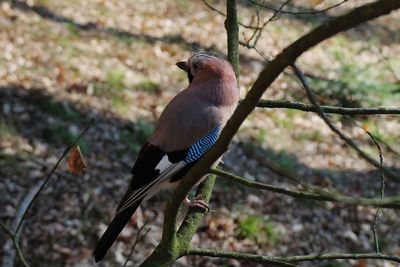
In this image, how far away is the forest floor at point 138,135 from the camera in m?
5.34

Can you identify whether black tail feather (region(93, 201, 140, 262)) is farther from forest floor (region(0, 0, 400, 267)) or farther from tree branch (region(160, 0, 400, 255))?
forest floor (region(0, 0, 400, 267))

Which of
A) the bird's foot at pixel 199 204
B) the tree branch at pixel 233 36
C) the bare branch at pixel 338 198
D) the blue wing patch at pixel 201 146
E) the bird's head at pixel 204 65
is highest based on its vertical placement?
the tree branch at pixel 233 36

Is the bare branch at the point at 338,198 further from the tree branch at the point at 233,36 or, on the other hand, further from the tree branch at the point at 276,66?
the tree branch at the point at 233,36

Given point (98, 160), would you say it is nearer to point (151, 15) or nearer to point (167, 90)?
point (167, 90)

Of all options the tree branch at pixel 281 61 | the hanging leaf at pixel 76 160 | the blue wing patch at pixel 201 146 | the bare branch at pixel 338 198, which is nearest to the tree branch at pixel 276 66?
the tree branch at pixel 281 61

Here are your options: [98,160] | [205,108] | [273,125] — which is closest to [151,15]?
[273,125]

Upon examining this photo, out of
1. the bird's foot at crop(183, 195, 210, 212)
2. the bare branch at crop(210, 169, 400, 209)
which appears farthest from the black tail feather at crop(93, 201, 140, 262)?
the bare branch at crop(210, 169, 400, 209)

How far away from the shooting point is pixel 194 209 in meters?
2.68

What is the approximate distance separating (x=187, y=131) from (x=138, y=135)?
3604 millimetres

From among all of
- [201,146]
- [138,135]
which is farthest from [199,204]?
[138,135]

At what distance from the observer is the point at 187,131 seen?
9.53ft

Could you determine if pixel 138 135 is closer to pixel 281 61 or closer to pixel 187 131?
pixel 187 131

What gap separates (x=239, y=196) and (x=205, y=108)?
345 cm

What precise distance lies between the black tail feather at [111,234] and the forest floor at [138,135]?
2.08 metres
